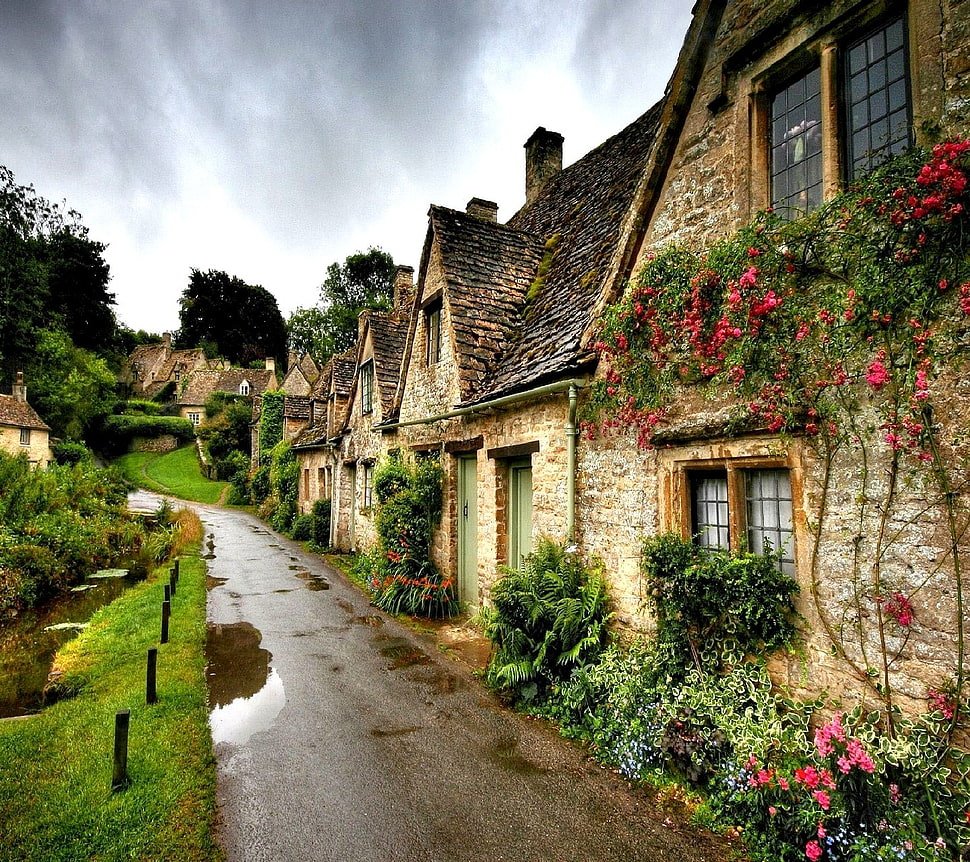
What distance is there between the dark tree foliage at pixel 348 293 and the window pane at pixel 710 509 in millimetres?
51904

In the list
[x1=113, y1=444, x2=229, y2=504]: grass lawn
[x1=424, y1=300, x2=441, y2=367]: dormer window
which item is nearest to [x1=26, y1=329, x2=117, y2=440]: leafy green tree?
[x1=113, y1=444, x2=229, y2=504]: grass lawn

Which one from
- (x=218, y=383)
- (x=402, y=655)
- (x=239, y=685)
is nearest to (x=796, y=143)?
(x=402, y=655)

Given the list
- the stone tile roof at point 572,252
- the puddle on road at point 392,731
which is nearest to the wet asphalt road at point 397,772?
the puddle on road at point 392,731

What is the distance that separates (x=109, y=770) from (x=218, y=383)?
5698cm

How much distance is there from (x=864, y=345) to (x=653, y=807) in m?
4.06

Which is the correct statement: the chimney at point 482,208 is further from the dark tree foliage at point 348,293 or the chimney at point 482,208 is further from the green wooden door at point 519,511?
the dark tree foliage at point 348,293

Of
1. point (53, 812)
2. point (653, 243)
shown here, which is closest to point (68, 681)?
point (53, 812)

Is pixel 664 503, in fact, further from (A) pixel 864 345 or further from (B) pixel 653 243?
(B) pixel 653 243

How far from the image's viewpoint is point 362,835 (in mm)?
4281

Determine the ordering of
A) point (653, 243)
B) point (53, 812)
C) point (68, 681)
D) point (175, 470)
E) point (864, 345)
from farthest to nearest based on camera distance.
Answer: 1. point (175, 470)
2. point (68, 681)
3. point (653, 243)
4. point (53, 812)
5. point (864, 345)

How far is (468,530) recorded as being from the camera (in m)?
10.8

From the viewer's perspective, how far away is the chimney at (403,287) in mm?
19750

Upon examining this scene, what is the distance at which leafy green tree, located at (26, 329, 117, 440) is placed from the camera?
43000 millimetres

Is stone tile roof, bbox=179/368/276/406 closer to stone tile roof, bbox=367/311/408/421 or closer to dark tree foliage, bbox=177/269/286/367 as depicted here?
dark tree foliage, bbox=177/269/286/367
